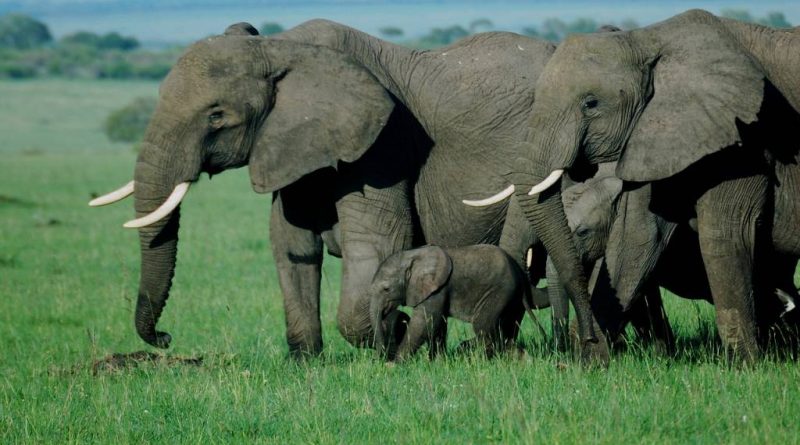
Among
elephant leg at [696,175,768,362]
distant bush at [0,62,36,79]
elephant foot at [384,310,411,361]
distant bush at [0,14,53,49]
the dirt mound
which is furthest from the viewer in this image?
distant bush at [0,14,53,49]

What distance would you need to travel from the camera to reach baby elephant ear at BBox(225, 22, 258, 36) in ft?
28.9

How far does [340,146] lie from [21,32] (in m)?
159

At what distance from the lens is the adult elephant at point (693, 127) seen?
764 cm

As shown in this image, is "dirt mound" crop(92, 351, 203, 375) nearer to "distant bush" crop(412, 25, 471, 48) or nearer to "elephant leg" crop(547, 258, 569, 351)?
"elephant leg" crop(547, 258, 569, 351)

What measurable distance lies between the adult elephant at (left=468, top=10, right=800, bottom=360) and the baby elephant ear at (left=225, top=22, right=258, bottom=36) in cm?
Result: 207

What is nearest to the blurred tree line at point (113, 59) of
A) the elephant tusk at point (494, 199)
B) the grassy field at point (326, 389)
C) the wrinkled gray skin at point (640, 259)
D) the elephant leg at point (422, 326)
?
the grassy field at point (326, 389)

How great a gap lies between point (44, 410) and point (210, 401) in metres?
0.90

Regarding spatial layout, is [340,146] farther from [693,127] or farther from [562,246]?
[693,127]

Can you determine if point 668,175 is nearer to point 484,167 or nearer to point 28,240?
point 484,167

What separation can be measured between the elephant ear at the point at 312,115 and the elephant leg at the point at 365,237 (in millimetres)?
353

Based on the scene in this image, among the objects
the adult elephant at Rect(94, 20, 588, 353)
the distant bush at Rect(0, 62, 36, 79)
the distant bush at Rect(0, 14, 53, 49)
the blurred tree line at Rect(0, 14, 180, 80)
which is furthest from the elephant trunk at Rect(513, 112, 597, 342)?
the distant bush at Rect(0, 14, 53, 49)

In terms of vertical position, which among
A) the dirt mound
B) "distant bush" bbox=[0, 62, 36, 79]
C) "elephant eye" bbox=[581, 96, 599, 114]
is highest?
"elephant eye" bbox=[581, 96, 599, 114]

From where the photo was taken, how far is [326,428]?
680 cm

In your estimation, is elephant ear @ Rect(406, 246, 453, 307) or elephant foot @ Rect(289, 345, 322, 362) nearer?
elephant ear @ Rect(406, 246, 453, 307)
